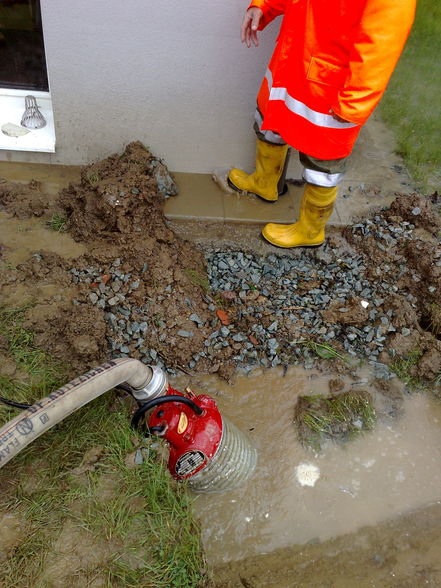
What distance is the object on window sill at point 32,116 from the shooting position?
354 centimetres

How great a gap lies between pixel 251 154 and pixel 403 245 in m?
1.26

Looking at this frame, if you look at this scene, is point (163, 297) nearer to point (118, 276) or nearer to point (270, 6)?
point (118, 276)

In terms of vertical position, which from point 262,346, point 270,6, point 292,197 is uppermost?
point 270,6

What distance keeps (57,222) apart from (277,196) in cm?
154

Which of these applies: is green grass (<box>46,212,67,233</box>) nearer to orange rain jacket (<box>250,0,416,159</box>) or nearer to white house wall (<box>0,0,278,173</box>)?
white house wall (<box>0,0,278,173</box>)

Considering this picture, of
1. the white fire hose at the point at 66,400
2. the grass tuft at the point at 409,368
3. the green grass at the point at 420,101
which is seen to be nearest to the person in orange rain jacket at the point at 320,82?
the grass tuft at the point at 409,368

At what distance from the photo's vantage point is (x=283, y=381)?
9.64 feet

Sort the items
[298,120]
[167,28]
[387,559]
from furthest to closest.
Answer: [167,28]
[298,120]
[387,559]

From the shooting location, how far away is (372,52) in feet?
7.58

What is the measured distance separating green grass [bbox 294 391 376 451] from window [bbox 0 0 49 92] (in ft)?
9.22

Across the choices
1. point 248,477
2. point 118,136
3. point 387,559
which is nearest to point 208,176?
point 118,136

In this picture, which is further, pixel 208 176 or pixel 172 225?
pixel 208 176

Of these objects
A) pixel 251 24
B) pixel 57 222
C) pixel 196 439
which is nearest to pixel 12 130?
pixel 57 222

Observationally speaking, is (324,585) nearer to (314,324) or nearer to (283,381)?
(283,381)
